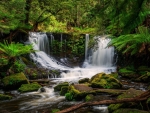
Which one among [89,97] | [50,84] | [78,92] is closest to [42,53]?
[50,84]

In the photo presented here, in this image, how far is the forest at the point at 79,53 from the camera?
2007 millimetres

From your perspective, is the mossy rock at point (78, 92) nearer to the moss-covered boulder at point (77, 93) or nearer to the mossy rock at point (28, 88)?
the moss-covered boulder at point (77, 93)

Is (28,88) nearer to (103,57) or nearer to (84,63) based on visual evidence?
(84,63)

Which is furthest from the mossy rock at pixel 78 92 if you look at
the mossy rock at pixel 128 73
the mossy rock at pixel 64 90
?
the mossy rock at pixel 128 73

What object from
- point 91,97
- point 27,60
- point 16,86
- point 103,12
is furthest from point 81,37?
point 103,12

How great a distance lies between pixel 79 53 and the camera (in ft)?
62.0

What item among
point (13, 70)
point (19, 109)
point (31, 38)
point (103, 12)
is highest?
point (31, 38)

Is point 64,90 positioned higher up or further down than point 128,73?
further down

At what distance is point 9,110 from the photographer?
6418mm

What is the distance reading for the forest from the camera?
2007mm

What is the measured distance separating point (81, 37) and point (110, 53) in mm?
3474

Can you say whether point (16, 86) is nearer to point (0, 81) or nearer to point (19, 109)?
point (0, 81)

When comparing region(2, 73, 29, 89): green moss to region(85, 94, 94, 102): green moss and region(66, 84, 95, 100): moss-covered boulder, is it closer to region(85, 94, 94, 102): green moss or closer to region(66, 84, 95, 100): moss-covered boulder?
region(66, 84, 95, 100): moss-covered boulder

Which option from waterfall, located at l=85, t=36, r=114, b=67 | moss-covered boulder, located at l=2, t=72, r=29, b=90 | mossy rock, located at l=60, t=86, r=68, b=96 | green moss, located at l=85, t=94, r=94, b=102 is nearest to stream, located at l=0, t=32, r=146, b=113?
waterfall, located at l=85, t=36, r=114, b=67
